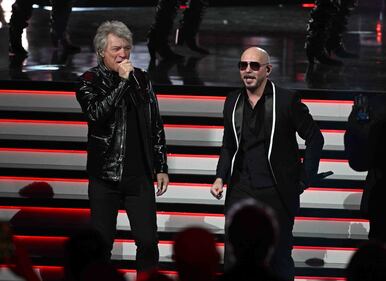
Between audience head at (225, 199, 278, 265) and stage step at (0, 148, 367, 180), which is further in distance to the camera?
stage step at (0, 148, 367, 180)

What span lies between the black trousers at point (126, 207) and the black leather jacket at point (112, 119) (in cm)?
7

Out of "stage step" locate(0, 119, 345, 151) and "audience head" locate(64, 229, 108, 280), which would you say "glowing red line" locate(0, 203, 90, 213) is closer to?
"stage step" locate(0, 119, 345, 151)

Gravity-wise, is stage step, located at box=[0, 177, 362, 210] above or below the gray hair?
below

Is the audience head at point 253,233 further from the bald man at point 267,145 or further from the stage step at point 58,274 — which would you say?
the stage step at point 58,274

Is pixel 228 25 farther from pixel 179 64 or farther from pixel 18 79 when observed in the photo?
pixel 18 79

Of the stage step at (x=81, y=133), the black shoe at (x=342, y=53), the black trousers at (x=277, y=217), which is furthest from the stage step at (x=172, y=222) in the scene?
the black shoe at (x=342, y=53)

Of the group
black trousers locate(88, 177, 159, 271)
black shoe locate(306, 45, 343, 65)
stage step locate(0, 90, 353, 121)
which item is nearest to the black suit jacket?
black trousers locate(88, 177, 159, 271)

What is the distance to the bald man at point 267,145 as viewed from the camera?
18.1ft

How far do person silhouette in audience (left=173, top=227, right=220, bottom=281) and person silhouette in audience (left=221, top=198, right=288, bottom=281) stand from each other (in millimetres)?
90

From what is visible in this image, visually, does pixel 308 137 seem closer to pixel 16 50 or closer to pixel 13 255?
pixel 13 255

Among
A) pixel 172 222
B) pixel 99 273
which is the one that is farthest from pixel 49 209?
pixel 99 273

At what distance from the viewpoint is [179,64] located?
9719 millimetres

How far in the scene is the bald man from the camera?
5523 mm

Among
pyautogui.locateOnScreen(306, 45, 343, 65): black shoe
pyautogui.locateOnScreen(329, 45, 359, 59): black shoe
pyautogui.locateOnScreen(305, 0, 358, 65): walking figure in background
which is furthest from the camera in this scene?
pyautogui.locateOnScreen(329, 45, 359, 59): black shoe
